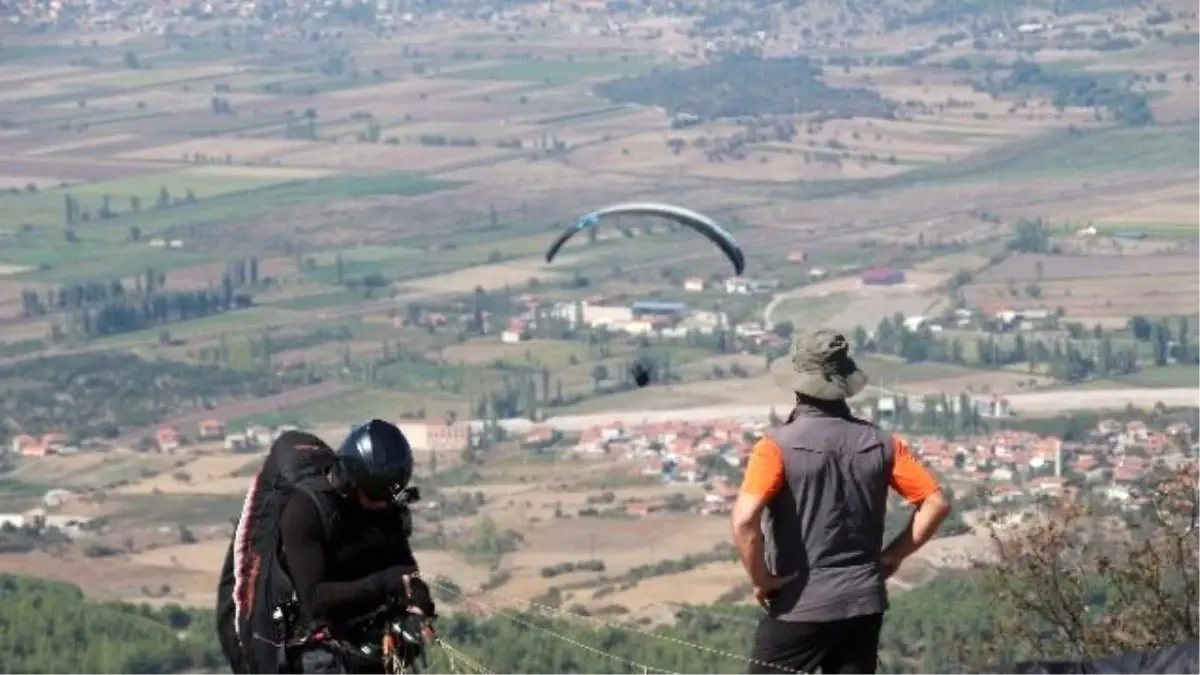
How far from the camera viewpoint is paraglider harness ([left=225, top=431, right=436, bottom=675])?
827 centimetres

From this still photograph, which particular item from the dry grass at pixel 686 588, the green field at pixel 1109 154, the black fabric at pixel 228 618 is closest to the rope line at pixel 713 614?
the dry grass at pixel 686 588

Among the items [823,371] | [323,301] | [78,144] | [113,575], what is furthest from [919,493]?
[78,144]

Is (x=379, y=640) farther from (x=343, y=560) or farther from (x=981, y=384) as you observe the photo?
(x=981, y=384)

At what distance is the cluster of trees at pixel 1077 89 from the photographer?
149875 mm

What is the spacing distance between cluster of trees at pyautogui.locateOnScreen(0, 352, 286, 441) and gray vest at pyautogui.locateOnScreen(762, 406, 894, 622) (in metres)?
70.5

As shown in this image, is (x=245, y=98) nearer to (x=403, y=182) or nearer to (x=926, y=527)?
(x=403, y=182)

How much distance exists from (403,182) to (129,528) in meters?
71.2

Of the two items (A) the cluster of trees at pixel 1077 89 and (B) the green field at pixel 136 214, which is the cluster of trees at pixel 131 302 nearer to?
(B) the green field at pixel 136 214

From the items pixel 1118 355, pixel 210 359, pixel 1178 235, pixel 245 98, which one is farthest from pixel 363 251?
pixel 245 98

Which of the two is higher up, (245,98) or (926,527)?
(926,527)

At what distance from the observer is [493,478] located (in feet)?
217

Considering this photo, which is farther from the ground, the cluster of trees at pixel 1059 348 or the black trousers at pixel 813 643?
the black trousers at pixel 813 643

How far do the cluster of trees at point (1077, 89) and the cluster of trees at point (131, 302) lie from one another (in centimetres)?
6021

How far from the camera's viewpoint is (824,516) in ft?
27.6
